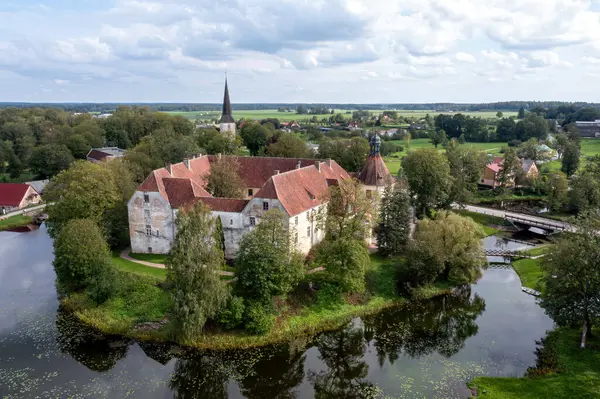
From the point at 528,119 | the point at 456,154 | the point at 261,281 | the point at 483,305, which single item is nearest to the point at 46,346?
the point at 261,281

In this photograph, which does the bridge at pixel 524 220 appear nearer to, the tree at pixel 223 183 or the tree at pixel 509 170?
the tree at pixel 509 170

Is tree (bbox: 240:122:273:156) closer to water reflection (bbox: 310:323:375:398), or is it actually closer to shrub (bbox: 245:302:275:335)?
shrub (bbox: 245:302:275:335)

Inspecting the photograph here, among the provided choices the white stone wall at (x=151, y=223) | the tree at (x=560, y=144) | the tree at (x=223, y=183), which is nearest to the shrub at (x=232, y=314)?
the white stone wall at (x=151, y=223)

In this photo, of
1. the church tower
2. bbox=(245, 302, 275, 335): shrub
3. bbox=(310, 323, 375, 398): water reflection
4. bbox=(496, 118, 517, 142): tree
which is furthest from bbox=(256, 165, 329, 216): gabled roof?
bbox=(496, 118, 517, 142): tree

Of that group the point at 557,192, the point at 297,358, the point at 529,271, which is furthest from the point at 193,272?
the point at 557,192

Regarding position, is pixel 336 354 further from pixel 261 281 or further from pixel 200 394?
pixel 200 394

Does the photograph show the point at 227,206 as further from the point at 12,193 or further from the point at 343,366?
the point at 12,193
